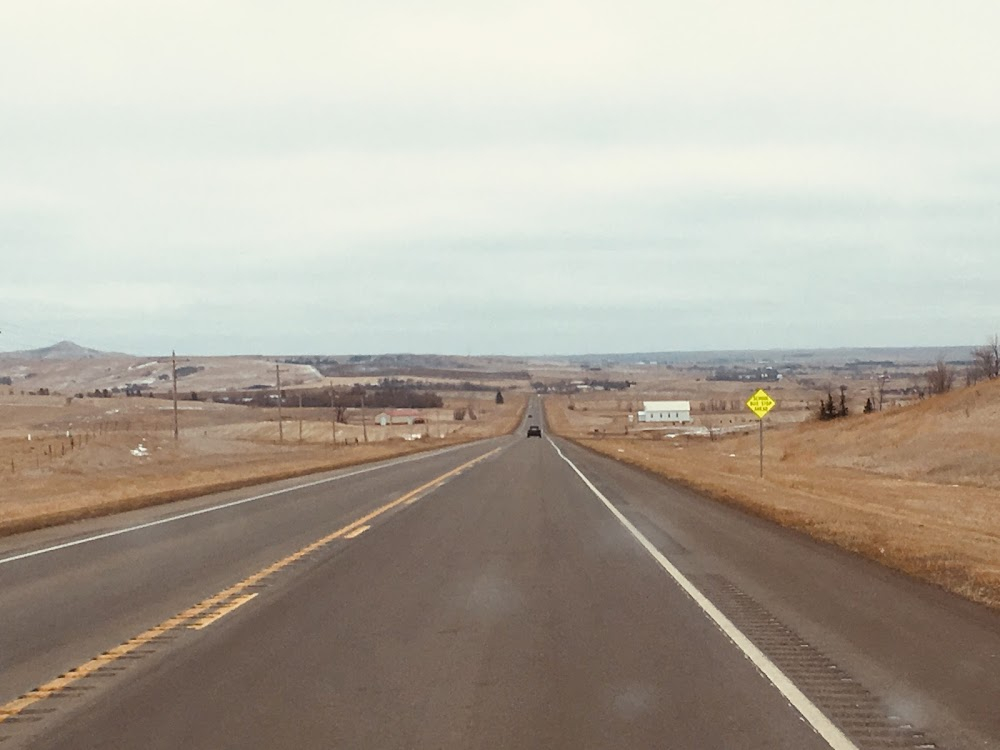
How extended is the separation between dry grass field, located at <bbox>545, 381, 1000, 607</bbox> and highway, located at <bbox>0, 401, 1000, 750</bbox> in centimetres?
99

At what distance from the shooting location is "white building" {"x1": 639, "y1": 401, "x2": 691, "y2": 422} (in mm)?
164375

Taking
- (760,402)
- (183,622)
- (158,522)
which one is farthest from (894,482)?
(183,622)

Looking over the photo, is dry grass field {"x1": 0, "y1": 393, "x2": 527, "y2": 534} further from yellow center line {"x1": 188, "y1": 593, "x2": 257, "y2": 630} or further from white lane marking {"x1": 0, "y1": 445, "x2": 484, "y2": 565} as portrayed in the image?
yellow center line {"x1": 188, "y1": 593, "x2": 257, "y2": 630}

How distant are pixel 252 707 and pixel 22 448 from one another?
61.7 metres

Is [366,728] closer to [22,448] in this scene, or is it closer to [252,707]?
[252,707]

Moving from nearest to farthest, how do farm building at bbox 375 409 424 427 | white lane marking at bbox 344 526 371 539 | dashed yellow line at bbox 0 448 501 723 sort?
dashed yellow line at bbox 0 448 501 723
white lane marking at bbox 344 526 371 539
farm building at bbox 375 409 424 427

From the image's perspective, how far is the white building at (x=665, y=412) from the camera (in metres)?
164

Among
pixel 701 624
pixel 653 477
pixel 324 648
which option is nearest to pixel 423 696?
pixel 324 648

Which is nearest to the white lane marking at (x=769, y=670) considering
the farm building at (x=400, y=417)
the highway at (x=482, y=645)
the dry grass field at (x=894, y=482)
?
the highway at (x=482, y=645)

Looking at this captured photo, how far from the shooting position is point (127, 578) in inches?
523

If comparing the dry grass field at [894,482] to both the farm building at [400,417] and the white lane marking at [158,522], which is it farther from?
the farm building at [400,417]

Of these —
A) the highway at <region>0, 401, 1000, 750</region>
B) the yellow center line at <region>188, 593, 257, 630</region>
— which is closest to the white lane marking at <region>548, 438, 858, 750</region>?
the highway at <region>0, 401, 1000, 750</region>

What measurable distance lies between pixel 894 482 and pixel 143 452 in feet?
138

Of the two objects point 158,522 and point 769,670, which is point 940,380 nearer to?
point 158,522
